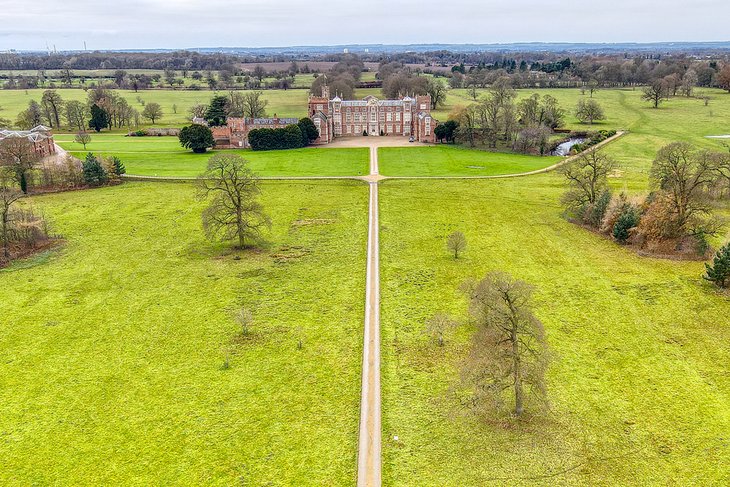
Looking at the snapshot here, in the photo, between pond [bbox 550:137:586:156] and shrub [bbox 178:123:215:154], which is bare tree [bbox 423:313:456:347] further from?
pond [bbox 550:137:586:156]

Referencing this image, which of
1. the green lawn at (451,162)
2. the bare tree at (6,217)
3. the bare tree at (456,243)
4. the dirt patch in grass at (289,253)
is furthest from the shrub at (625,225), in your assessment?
the bare tree at (6,217)

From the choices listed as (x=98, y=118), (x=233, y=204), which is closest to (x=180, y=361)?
(x=233, y=204)

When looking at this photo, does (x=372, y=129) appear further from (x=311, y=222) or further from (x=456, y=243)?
(x=456, y=243)

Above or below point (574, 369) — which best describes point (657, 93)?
above

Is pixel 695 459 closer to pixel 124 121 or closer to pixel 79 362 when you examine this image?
pixel 79 362

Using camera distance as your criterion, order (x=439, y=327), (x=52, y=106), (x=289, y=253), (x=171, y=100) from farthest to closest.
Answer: (x=171, y=100) → (x=52, y=106) → (x=289, y=253) → (x=439, y=327)

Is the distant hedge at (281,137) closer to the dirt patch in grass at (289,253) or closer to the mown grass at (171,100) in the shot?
the mown grass at (171,100)
